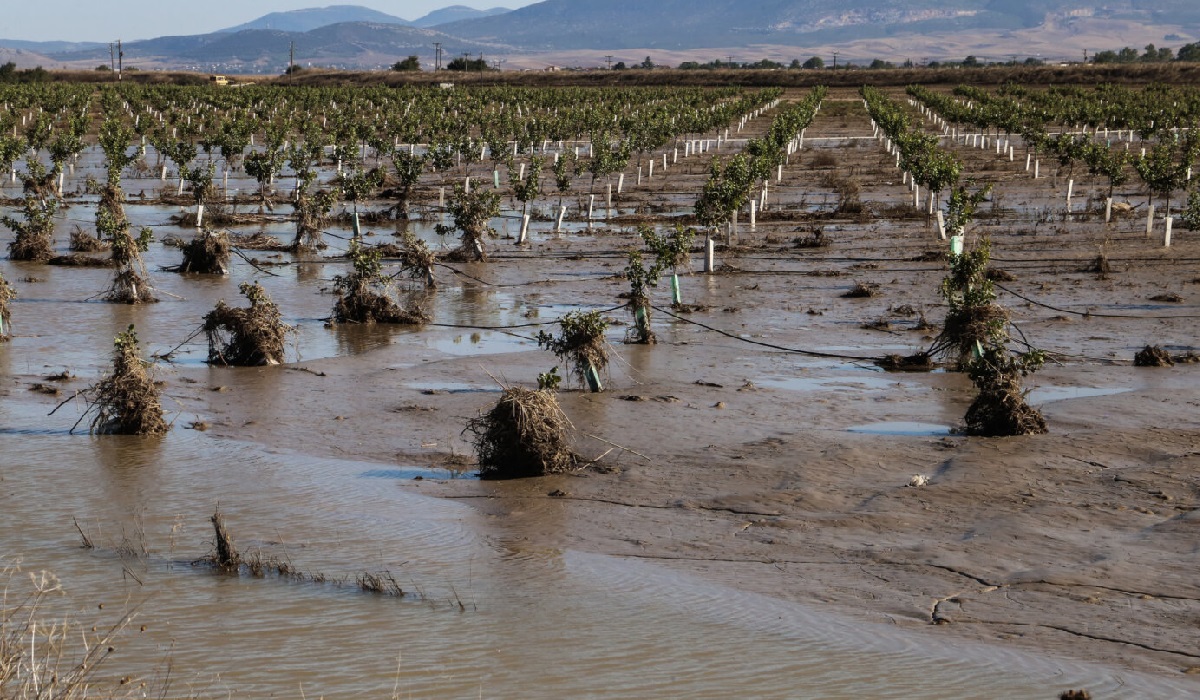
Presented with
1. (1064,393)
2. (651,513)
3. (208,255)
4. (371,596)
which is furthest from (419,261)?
(371,596)

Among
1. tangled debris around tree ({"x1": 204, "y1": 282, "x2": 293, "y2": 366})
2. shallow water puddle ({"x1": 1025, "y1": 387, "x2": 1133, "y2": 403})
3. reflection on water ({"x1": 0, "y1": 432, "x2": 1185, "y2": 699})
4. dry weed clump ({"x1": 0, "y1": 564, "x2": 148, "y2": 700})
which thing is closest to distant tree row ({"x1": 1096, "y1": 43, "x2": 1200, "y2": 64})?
shallow water puddle ({"x1": 1025, "y1": 387, "x2": 1133, "y2": 403})

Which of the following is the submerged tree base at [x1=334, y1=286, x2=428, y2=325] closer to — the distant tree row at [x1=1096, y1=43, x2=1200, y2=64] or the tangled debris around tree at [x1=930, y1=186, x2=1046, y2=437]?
the tangled debris around tree at [x1=930, y1=186, x2=1046, y2=437]

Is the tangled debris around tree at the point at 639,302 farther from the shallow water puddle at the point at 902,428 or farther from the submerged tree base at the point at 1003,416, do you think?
the submerged tree base at the point at 1003,416

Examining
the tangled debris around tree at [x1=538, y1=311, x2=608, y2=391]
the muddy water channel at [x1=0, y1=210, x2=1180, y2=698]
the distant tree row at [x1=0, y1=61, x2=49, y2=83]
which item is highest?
the distant tree row at [x1=0, y1=61, x2=49, y2=83]

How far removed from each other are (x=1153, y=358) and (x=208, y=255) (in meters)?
18.0

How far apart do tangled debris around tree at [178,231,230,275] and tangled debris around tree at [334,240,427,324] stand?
20.6 feet

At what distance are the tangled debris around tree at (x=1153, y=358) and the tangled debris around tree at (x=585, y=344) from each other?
7.10 m

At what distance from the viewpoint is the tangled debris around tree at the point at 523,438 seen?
1209 centimetres

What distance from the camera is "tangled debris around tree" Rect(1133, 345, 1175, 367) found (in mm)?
16953

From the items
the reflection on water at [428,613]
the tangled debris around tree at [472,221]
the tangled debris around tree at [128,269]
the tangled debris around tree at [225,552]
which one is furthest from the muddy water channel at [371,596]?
the tangled debris around tree at [472,221]

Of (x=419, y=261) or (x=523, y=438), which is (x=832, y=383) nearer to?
(x=523, y=438)

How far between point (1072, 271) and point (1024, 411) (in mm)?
12919

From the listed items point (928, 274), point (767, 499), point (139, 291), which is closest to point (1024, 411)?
point (767, 499)

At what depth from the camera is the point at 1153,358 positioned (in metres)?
17.0
